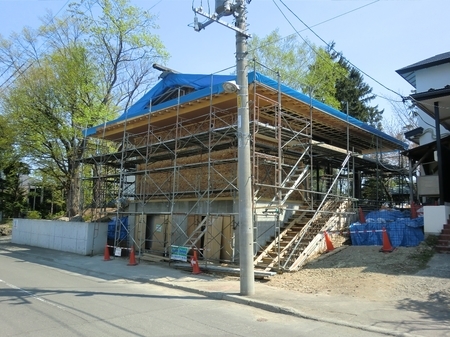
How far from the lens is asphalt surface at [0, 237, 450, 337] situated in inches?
257

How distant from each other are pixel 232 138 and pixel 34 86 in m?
16.5

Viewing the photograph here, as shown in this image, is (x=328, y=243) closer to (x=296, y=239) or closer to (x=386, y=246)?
(x=296, y=239)

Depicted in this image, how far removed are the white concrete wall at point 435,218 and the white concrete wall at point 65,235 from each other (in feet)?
43.3

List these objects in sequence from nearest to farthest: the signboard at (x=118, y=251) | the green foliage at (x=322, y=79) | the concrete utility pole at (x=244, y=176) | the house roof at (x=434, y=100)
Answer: the concrete utility pole at (x=244, y=176) < the house roof at (x=434, y=100) < the signboard at (x=118, y=251) < the green foliage at (x=322, y=79)

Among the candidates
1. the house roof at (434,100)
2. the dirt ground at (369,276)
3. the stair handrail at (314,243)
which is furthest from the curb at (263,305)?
the house roof at (434,100)

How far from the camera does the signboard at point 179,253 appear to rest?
42.1ft

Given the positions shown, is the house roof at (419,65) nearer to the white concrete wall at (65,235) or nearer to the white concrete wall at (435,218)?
the white concrete wall at (435,218)

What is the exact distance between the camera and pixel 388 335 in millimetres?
6008

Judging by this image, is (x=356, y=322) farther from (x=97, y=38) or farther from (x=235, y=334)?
(x=97, y=38)

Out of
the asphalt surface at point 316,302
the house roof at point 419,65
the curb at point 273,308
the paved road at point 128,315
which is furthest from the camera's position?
the house roof at point 419,65

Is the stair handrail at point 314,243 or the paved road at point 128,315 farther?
the stair handrail at point 314,243

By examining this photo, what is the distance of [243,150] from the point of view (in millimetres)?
9281

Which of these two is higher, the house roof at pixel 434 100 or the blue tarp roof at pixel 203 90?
the blue tarp roof at pixel 203 90

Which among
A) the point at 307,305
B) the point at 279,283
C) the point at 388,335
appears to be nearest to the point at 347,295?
the point at 307,305
